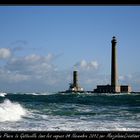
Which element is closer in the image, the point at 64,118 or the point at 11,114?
the point at 64,118

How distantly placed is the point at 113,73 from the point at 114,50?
4448 mm

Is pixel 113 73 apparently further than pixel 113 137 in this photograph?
Yes

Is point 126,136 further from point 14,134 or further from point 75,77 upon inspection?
point 75,77

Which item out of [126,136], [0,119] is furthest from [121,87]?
[126,136]

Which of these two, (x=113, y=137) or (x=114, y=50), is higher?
(x=114, y=50)

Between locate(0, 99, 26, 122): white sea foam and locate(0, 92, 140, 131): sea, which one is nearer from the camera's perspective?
locate(0, 92, 140, 131): sea

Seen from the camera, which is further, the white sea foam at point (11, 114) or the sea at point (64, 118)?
the white sea foam at point (11, 114)

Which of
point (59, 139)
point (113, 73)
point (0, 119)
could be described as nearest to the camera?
point (59, 139)
